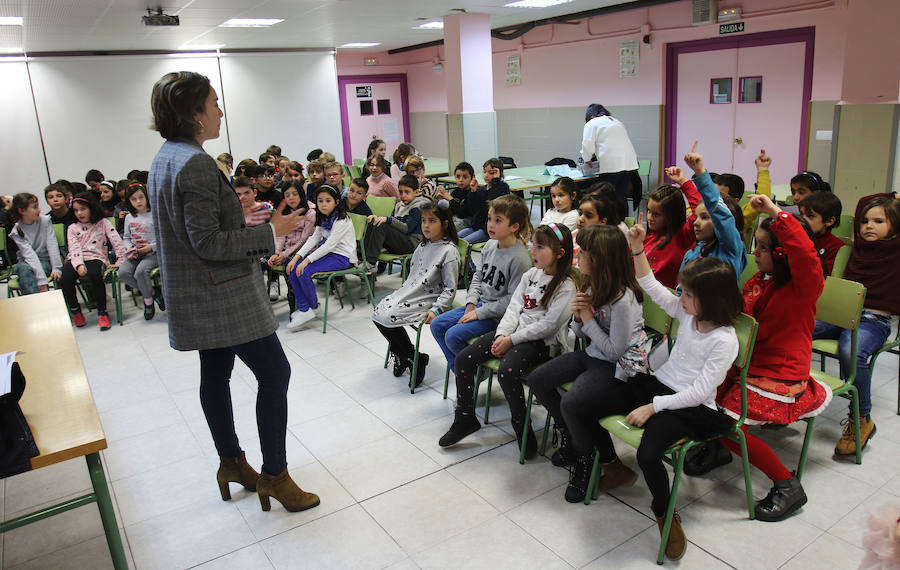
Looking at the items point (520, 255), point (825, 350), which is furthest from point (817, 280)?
point (520, 255)

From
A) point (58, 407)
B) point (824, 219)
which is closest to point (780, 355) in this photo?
point (824, 219)

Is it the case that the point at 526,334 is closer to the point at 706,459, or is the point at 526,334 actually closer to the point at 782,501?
the point at 706,459

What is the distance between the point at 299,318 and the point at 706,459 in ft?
10.7

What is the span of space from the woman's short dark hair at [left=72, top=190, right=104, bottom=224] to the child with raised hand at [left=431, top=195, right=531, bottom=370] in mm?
3806

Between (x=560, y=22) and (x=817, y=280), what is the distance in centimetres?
827

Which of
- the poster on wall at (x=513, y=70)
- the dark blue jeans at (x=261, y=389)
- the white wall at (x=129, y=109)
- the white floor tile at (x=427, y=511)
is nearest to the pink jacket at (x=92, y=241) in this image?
the white wall at (x=129, y=109)

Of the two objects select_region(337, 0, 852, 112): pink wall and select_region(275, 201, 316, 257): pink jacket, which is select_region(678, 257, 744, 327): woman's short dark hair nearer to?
select_region(275, 201, 316, 257): pink jacket

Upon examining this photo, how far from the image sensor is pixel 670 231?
3.50 metres

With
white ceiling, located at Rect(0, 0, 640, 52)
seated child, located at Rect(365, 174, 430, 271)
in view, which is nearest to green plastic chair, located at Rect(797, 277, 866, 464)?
seated child, located at Rect(365, 174, 430, 271)

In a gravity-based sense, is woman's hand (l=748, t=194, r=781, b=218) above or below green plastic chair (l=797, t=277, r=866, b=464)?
above

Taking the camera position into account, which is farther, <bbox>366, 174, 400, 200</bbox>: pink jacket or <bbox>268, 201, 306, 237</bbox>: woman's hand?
<bbox>366, 174, 400, 200</bbox>: pink jacket

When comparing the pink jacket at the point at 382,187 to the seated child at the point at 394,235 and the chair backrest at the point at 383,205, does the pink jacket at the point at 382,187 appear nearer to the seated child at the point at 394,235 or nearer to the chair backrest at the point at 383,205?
the chair backrest at the point at 383,205

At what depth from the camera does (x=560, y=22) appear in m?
9.77

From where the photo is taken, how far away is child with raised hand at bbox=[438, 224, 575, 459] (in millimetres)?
2949
